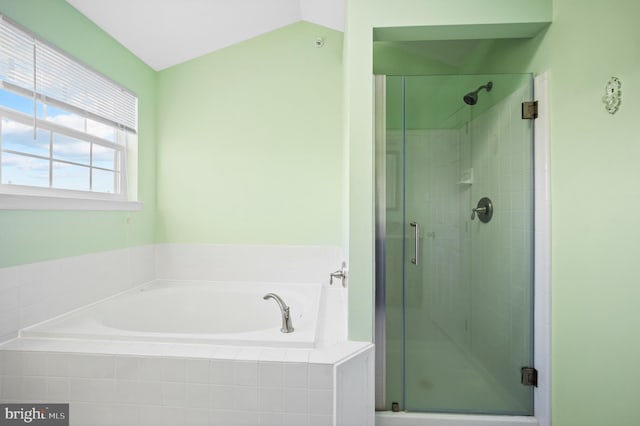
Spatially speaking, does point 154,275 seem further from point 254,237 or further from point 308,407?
point 308,407

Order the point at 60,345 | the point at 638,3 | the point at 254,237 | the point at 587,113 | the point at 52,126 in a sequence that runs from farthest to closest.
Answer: the point at 254,237 < the point at 52,126 < the point at 60,345 < the point at 587,113 < the point at 638,3

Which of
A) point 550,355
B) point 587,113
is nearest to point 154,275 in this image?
point 550,355

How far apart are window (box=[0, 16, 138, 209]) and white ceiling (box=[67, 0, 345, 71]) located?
1.19ft

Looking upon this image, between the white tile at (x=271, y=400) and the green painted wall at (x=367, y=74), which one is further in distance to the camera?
the green painted wall at (x=367, y=74)

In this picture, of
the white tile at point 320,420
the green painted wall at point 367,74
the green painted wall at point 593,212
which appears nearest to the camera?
the green painted wall at point 593,212

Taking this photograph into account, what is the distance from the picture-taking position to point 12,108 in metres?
1.58

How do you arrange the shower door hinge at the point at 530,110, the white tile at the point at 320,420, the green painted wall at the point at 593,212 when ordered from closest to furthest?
the green painted wall at the point at 593,212, the white tile at the point at 320,420, the shower door hinge at the point at 530,110

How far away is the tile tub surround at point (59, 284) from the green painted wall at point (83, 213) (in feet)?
0.19

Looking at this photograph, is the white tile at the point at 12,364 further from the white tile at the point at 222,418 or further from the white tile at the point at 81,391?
the white tile at the point at 222,418

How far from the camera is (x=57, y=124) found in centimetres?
183

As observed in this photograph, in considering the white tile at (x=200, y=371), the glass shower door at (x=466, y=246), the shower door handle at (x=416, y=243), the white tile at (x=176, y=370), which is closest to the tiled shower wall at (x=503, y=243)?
the glass shower door at (x=466, y=246)

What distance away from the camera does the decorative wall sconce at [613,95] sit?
3.80 feet

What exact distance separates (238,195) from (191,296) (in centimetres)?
90

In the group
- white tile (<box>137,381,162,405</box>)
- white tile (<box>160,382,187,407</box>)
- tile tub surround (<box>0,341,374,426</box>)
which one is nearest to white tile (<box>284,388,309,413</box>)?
tile tub surround (<box>0,341,374,426</box>)
